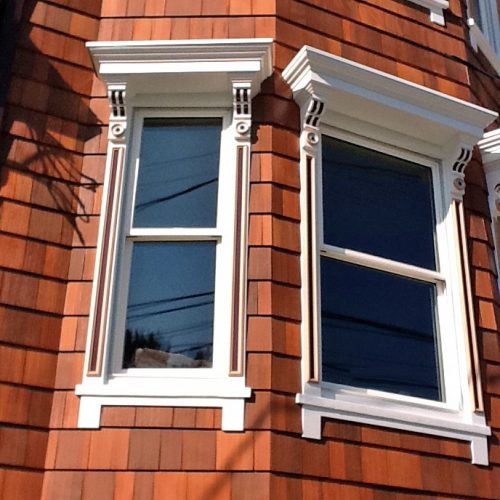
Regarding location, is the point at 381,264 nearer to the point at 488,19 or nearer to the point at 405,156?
the point at 405,156

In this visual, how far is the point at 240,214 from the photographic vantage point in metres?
4.70

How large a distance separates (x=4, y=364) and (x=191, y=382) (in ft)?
3.28

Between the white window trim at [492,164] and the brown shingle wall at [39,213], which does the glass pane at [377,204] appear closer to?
the white window trim at [492,164]

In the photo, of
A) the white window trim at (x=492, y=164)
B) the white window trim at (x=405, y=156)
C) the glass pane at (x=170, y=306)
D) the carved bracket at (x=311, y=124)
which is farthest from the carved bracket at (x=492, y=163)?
the glass pane at (x=170, y=306)

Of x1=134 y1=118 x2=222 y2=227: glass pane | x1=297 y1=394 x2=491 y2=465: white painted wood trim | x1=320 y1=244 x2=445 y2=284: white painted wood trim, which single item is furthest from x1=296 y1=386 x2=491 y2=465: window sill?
x1=134 y1=118 x2=222 y2=227: glass pane

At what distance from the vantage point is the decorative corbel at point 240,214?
4340mm

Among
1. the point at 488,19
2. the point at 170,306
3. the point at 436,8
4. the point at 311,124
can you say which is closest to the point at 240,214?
the point at 170,306

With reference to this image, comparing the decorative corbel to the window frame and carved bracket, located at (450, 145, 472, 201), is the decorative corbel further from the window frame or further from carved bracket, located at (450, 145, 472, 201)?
carved bracket, located at (450, 145, 472, 201)

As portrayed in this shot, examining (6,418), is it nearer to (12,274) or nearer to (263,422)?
(12,274)

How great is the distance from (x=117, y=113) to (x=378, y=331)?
6.90 ft

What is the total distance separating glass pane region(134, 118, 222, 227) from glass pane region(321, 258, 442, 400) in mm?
855

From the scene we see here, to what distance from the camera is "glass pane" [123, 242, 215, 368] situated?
4.48m

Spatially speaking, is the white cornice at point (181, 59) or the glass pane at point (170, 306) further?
the white cornice at point (181, 59)

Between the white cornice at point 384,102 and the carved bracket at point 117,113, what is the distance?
1047 mm
